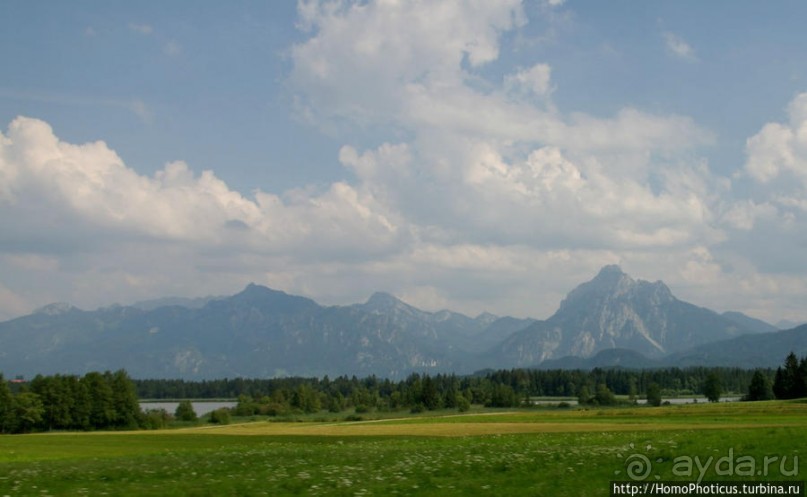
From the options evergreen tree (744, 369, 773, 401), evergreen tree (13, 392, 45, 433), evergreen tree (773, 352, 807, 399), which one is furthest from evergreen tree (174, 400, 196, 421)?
evergreen tree (744, 369, 773, 401)

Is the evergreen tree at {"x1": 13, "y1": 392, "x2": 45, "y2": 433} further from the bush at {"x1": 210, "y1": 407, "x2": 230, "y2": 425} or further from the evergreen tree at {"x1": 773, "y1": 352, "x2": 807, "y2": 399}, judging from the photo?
the evergreen tree at {"x1": 773, "y1": 352, "x2": 807, "y2": 399}

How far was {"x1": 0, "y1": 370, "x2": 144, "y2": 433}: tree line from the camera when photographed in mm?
133500

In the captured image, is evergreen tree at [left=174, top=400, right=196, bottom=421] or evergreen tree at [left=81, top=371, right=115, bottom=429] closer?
evergreen tree at [left=81, top=371, right=115, bottom=429]

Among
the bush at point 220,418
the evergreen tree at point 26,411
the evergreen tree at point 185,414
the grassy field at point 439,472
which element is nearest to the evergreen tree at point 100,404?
the evergreen tree at point 26,411

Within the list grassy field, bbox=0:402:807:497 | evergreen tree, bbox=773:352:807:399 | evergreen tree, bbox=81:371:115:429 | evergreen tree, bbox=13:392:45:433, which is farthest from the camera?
evergreen tree, bbox=773:352:807:399

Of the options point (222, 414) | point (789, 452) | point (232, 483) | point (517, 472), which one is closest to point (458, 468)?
point (517, 472)

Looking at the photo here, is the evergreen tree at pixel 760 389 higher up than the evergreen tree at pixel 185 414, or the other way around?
the evergreen tree at pixel 760 389

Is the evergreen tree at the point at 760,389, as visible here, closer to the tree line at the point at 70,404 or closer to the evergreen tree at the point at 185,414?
the evergreen tree at the point at 185,414

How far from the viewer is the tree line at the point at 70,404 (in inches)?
5256

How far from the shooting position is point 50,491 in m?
24.5

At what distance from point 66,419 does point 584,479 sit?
142272 mm

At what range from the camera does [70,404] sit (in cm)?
14275

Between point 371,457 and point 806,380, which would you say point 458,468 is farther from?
point 806,380

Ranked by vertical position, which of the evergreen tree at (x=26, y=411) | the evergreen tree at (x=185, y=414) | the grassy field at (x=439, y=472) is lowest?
the evergreen tree at (x=185, y=414)
